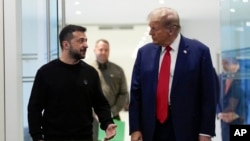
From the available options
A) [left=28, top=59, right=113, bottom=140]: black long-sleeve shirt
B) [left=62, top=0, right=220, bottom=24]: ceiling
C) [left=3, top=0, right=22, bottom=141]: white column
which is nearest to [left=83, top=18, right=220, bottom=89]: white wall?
[left=62, top=0, right=220, bottom=24]: ceiling

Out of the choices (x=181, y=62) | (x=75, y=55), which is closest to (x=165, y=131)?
(x=181, y=62)

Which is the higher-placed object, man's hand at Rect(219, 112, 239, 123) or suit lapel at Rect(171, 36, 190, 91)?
suit lapel at Rect(171, 36, 190, 91)

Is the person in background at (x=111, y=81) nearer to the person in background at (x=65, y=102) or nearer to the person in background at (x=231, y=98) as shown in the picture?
the person in background at (x=231, y=98)

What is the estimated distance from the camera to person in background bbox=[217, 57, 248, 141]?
13.3 ft

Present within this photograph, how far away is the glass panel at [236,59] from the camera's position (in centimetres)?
399

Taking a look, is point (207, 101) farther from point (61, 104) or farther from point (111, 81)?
point (111, 81)

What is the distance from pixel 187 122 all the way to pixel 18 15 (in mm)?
1606

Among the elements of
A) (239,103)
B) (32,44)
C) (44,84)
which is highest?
(32,44)

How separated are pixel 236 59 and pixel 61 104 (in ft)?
6.01

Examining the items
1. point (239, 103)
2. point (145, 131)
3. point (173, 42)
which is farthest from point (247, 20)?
point (145, 131)

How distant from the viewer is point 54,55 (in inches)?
157

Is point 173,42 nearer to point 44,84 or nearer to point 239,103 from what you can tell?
point 44,84

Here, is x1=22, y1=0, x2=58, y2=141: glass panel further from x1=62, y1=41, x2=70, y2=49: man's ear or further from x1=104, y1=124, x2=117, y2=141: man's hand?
x1=104, y1=124, x2=117, y2=141: man's hand

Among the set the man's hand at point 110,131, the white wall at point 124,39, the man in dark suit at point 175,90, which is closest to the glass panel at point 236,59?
the man in dark suit at point 175,90
